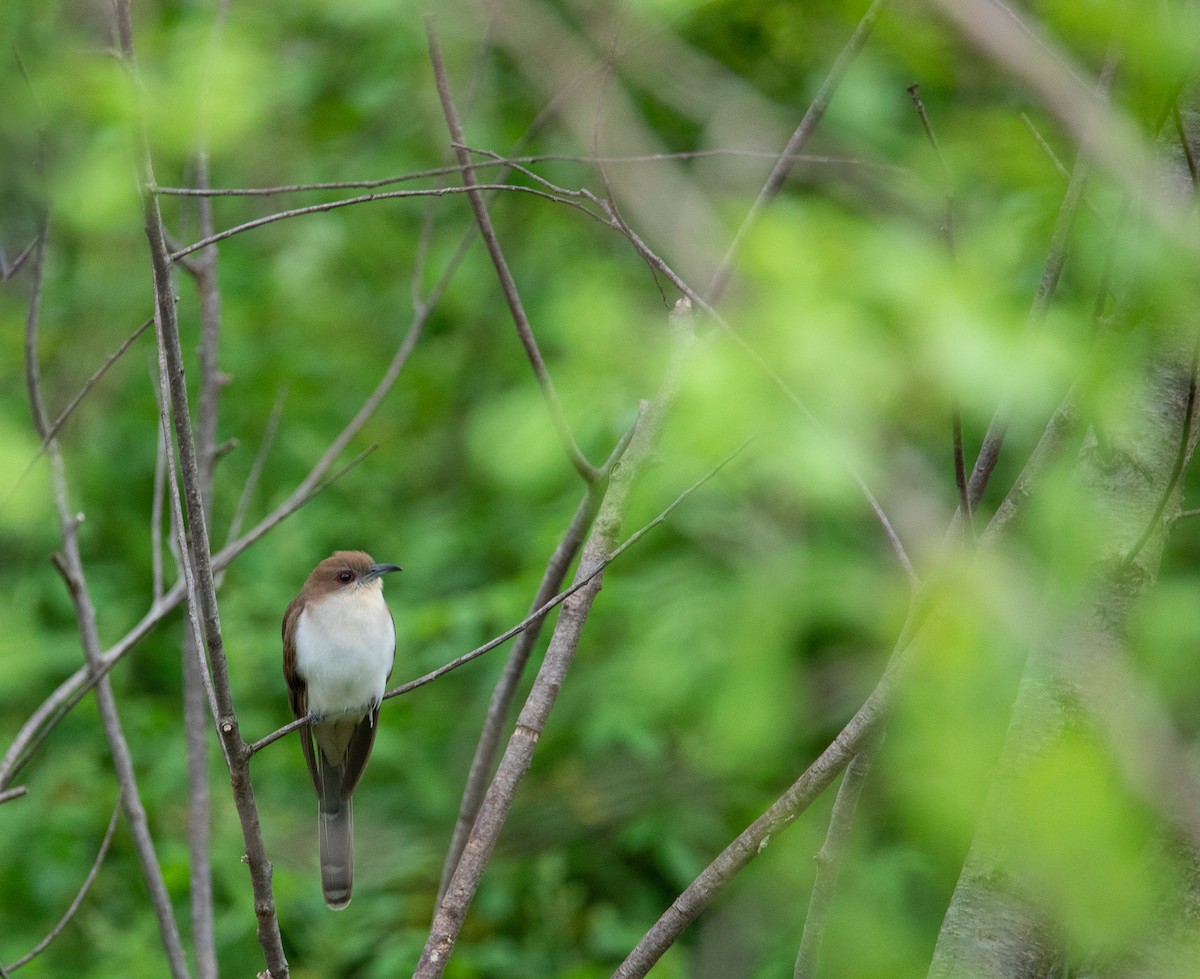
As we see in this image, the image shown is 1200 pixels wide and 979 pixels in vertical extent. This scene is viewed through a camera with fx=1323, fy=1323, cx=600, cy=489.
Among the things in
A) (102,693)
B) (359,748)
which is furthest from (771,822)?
(359,748)

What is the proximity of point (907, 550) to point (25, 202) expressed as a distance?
12.0 ft

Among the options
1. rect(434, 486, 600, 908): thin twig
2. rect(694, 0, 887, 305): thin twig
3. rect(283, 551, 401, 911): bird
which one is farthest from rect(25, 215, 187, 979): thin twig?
rect(694, 0, 887, 305): thin twig

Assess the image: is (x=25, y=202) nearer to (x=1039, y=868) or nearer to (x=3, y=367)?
(x=3, y=367)

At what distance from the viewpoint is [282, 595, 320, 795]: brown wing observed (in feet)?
13.9

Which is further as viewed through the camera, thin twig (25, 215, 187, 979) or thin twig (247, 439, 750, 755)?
thin twig (25, 215, 187, 979)

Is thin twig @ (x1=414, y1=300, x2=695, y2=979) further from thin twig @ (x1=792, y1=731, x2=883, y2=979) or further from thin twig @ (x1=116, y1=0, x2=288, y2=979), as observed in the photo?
thin twig @ (x1=792, y1=731, x2=883, y2=979)

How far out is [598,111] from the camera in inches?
89.4

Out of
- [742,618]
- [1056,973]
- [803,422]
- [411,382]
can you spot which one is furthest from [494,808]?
[411,382]

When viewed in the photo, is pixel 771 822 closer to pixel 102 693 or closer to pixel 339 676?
pixel 102 693

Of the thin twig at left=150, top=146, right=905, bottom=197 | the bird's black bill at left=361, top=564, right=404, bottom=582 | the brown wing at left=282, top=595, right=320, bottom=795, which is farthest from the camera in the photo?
the bird's black bill at left=361, top=564, right=404, bottom=582

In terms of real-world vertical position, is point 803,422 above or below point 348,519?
above

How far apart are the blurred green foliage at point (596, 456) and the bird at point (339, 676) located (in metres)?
0.35

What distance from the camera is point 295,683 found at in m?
4.27

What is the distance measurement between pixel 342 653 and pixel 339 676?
72 millimetres
